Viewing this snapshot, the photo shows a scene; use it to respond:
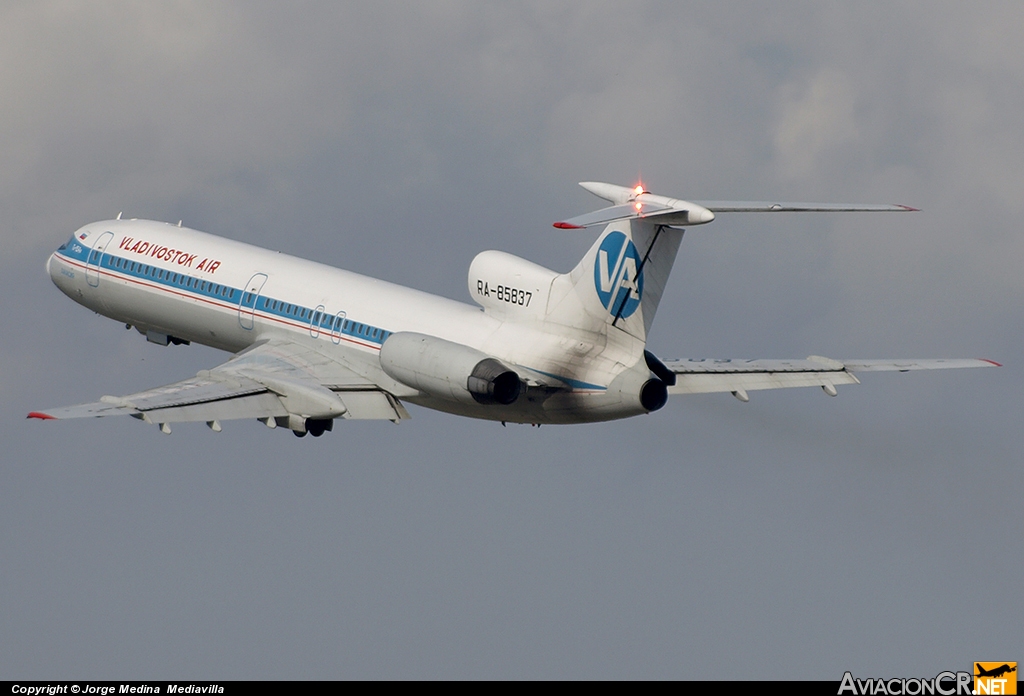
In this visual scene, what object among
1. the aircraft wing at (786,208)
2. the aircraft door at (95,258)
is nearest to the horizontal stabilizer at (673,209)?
the aircraft wing at (786,208)

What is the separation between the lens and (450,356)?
1804 inches

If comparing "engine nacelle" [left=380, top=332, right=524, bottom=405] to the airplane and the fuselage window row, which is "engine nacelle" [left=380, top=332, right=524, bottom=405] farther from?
the fuselage window row

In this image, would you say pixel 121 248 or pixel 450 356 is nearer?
pixel 450 356

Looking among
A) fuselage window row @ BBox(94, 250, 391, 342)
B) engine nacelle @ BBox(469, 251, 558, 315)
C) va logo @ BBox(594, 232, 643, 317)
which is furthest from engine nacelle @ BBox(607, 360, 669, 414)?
fuselage window row @ BBox(94, 250, 391, 342)

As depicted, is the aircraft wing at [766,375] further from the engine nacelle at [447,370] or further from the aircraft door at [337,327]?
the aircraft door at [337,327]

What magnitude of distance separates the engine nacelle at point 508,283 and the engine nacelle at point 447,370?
1467 millimetres

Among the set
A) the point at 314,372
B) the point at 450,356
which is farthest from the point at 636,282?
A: the point at 314,372

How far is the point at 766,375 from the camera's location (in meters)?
47.6

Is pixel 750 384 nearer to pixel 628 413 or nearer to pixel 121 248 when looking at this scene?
pixel 628 413

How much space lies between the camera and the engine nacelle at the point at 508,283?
4622 centimetres

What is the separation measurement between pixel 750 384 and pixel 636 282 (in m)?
A: 5.31

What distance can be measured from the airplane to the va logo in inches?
1.3

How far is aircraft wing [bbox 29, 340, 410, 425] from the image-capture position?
45.6m

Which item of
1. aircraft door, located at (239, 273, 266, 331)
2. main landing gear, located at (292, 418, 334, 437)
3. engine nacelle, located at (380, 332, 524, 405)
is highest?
aircraft door, located at (239, 273, 266, 331)
